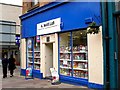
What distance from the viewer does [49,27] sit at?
49.6ft

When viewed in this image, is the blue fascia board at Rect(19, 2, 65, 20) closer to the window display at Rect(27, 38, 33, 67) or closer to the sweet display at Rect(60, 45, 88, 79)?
the window display at Rect(27, 38, 33, 67)

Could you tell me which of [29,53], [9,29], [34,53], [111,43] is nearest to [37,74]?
[34,53]

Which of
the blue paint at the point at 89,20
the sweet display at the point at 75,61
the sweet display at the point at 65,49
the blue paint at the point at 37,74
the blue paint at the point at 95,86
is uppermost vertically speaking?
the blue paint at the point at 89,20

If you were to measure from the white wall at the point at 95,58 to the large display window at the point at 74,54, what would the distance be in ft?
2.15

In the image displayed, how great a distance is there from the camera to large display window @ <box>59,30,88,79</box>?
12.7 meters

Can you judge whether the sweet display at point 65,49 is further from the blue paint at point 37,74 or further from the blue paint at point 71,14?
the blue paint at point 37,74

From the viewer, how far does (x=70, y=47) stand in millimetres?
13680

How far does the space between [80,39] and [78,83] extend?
2198 millimetres

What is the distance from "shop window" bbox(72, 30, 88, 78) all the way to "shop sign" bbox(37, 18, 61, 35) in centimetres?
140

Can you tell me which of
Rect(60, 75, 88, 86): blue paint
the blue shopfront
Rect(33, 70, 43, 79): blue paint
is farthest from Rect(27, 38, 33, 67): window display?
Rect(60, 75, 88, 86): blue paint

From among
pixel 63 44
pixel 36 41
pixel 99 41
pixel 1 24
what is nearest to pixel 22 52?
pixel 36 41

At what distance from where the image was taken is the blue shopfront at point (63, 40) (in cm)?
1205

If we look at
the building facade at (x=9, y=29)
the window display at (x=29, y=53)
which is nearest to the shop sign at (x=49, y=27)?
the window display at (x=29, y=53)

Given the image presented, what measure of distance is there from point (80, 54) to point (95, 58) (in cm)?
161
